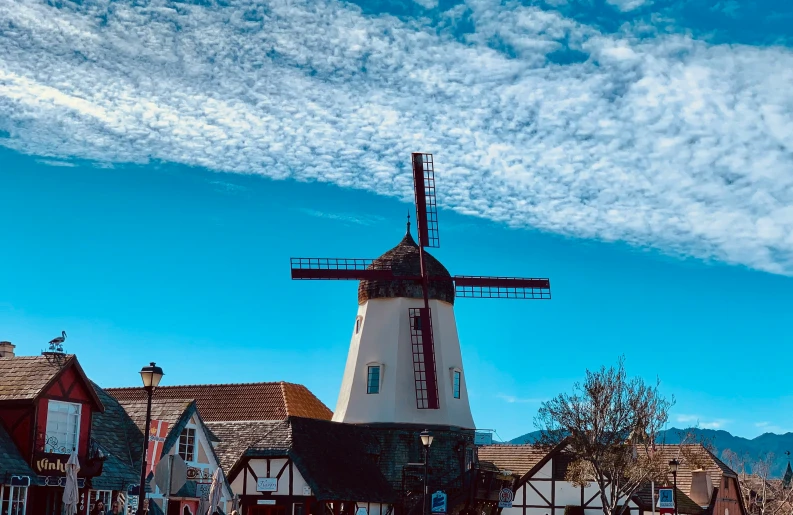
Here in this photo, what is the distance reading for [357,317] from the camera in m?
49.9

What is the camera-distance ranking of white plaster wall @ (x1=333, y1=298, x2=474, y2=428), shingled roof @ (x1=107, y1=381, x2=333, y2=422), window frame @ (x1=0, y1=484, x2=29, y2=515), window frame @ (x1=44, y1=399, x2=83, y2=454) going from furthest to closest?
shingled roof @ (x1=107, y1=381, x2=333, y2=422), white plaster wall @ (x1=333, y1=298, x2=474, y2=428), window frame @ (x1=44, y1=399, x2=83, y2=454), window frame @ (x1=0, y1=484, x2=29, y2=515)

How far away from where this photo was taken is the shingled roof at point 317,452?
128ft

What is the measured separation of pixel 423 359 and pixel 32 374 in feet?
70.0

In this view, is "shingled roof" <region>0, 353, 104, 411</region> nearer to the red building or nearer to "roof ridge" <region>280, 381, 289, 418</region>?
the red building

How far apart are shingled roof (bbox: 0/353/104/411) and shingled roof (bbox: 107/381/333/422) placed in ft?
64.7

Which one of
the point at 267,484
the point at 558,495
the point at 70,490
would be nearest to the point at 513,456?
the point at 558,495

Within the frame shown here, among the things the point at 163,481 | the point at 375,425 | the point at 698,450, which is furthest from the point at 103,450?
the point at 698,450

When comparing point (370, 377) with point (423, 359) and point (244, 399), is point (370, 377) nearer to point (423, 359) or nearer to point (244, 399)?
point (423, 359)

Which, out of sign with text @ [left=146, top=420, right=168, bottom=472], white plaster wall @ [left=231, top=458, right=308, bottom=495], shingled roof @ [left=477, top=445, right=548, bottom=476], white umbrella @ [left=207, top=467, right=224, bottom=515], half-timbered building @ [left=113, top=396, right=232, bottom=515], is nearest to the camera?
white umbrella @ [left=207, top=467, right=224, bottom=515]

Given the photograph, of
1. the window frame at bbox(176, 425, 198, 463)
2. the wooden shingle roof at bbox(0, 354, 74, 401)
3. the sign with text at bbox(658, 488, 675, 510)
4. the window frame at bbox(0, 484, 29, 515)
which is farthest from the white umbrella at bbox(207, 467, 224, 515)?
the sign with text at bbox(658, 488, 675, 510)

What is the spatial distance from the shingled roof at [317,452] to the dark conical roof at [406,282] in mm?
6550

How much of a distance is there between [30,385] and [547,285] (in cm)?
2896

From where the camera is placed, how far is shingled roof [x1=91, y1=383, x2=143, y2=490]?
30594 mm

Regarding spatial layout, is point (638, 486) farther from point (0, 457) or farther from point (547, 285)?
point (0, 457)
